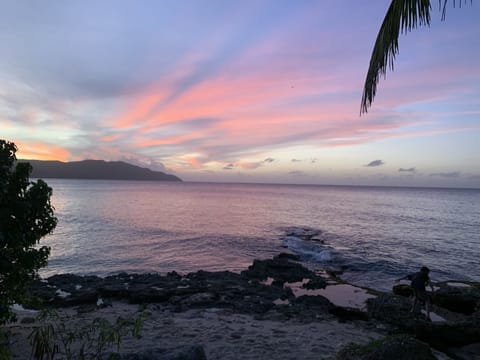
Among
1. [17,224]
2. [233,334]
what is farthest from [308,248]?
[17,224]

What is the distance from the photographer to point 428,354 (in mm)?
7984

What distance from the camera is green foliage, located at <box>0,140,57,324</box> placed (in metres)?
7.69

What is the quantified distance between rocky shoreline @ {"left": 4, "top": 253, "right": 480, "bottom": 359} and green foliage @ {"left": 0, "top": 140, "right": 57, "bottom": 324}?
10.5ft

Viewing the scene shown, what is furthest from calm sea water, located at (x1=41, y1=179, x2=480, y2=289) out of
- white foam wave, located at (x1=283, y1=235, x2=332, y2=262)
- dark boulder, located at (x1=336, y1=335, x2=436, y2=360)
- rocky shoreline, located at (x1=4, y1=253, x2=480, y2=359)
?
dark boulder, located at (x1=336, y1=335, x2=436, y2=360)

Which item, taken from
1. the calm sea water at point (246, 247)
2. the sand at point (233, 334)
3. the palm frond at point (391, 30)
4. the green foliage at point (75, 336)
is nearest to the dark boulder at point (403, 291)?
the calm sea water at point (246, 247)

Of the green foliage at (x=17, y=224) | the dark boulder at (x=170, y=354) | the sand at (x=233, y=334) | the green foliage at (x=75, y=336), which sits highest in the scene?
the green foliage at (x=17, y=224)

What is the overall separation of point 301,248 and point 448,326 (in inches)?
948

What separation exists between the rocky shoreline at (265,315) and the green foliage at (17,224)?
322 centimetres

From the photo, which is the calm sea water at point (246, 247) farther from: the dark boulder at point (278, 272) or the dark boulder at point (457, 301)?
the dark boulder at point (457, 301)

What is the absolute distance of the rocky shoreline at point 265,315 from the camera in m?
10.3

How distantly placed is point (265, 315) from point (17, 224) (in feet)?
36.4

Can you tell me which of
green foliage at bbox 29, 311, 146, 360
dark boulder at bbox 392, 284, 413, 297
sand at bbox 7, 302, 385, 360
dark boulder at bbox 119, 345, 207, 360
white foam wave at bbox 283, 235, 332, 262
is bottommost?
white foam wave at bbox 283, 235, 332, 262

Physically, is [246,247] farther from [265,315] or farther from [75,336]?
[75,336]

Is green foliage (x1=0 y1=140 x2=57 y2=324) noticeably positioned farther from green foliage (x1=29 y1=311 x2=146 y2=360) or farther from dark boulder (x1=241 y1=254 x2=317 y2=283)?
dark boulder (x1=241 y1=254 x2=317 y2=283)
